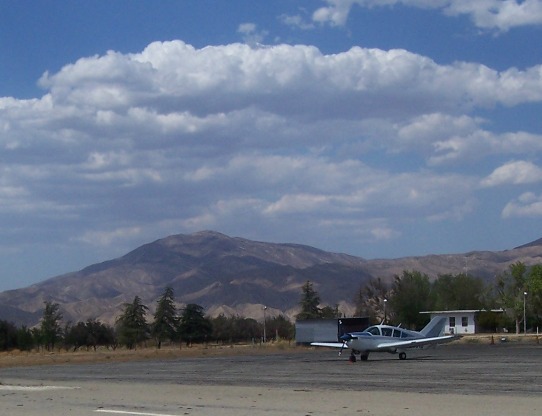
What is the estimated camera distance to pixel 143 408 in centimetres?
1780

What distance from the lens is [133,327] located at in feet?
321

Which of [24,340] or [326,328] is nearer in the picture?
[326,328]

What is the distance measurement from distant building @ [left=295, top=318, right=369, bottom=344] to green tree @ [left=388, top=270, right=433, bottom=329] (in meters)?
32.0

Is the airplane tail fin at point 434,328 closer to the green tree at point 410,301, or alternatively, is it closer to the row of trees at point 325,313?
the row of trees at point 325,313

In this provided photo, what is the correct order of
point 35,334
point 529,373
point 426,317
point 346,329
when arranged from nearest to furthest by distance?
1. point 529,373
2. point 346,329
3. point 35,334
4. point 426,317

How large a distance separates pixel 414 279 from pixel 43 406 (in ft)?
328

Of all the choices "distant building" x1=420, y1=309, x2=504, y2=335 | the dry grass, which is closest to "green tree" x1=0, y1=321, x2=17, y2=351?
the dry grass

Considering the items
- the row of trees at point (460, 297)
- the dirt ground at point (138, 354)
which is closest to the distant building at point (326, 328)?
the dirt ground at point (138, 354)

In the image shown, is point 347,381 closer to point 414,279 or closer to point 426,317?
point 426,317

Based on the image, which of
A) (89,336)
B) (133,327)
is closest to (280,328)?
(133,327)

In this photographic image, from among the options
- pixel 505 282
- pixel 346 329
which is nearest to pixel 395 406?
pixel 346 329

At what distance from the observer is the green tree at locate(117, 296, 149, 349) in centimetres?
9662

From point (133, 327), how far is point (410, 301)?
116 feet

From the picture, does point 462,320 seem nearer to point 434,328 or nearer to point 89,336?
point 89,336
